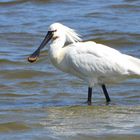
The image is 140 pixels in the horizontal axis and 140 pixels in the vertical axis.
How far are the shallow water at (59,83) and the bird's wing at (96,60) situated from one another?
571 mm

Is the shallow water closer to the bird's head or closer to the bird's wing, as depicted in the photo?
the bird's wing

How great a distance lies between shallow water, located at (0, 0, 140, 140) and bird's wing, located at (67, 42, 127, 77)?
57 cm

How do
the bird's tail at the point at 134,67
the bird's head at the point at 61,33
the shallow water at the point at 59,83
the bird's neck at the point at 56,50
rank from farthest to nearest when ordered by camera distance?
1. the bird's head at the point at 61,33
2. the bird's neck at the point at 56,50
3. the bird's tail at the point at 134,67
4. the shallow water at the point at 59,83

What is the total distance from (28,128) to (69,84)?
4049 millimetres

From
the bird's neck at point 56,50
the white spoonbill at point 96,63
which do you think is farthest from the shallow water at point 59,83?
the bird's neck at point 56,50

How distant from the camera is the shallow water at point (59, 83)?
31.7 ft

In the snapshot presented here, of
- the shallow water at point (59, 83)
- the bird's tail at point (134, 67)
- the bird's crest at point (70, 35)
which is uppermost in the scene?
the bird's crest at point (70, 35)

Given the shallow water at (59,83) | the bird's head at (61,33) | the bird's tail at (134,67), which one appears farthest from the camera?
the bird's head at (61,33)

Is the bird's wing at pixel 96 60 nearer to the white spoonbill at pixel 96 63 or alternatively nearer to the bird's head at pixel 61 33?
the white spoonbill at pixel 96 63

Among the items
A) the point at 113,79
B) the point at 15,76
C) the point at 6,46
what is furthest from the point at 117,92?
the point at 6,46

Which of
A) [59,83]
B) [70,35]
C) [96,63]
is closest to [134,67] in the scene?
[96,63]

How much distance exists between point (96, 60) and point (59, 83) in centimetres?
201

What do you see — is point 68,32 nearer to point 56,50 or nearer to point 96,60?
point 56,50

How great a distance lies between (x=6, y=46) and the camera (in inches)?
683
